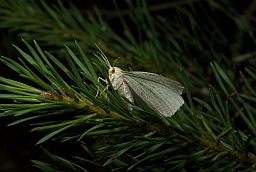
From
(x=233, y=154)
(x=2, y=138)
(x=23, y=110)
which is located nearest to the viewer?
(x=23, y=110)

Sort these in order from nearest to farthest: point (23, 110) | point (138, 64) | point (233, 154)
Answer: point (23, 110), point (233, 154), point (138, 64)

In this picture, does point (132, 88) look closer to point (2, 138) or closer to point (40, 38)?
point (40, 38)

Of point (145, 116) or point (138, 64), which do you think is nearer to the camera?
point (145, 116)

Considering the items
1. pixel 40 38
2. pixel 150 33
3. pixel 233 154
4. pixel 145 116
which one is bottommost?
pixel 233 154

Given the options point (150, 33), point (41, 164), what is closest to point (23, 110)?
point (41, 164)

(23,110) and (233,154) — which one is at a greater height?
(23,110)
